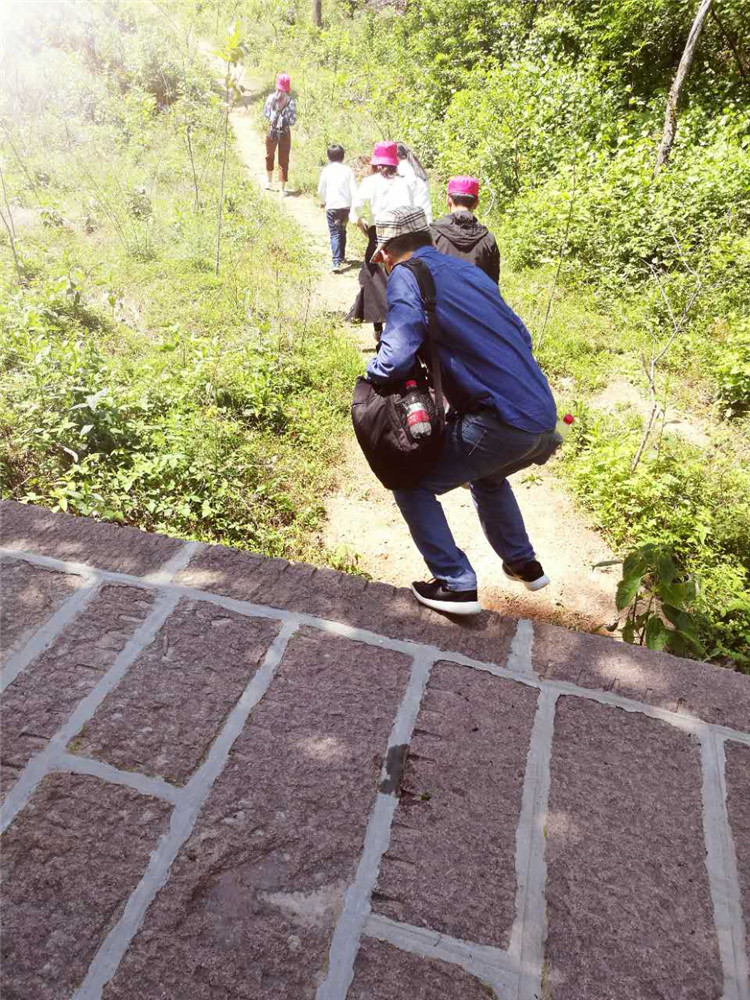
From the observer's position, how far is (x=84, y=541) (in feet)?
7.70

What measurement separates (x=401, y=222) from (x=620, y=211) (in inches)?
258

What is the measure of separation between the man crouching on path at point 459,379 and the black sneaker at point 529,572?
0.66 m

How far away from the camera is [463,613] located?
2.19 m

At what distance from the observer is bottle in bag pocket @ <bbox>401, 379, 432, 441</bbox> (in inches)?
91.2

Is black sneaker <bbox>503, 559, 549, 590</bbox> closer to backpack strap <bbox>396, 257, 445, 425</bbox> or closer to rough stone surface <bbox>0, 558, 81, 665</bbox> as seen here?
backpack strap <bbox>396, 257, 445, 425</bbox>

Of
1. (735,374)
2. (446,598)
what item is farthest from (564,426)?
(735,374)

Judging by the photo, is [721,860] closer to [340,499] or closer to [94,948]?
[94,948]

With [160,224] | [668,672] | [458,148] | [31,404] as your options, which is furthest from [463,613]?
[458,148]

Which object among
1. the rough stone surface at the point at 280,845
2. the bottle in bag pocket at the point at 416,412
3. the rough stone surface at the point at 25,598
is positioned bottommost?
the rough stone surface at the point at 280,845

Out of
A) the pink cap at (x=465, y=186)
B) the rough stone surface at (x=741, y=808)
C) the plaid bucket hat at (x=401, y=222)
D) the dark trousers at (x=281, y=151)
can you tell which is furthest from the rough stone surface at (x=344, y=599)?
the dark trousers at (x=281, y=151)

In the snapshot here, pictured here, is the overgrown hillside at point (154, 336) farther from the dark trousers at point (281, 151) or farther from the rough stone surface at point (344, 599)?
the rough stone surface at point (344, 599)

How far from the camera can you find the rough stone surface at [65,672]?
5.57 ft

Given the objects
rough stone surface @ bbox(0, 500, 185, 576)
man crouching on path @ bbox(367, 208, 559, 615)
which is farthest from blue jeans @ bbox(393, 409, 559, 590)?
rough stone surface @ bbox(0, 500, 185, 576)

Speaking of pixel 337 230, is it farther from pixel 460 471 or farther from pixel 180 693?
pixel 180 693
